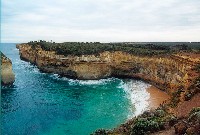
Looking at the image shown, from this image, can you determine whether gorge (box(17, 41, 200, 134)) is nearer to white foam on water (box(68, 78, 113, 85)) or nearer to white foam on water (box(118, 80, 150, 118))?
white foam on water (box(68, 78, 113, 85))

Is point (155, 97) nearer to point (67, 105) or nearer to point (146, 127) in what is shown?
point (67, 105)

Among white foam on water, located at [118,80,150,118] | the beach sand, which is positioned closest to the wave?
white foam on water, located at [118,80,150,118]

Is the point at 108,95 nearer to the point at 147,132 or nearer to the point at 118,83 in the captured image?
the point at 118,83

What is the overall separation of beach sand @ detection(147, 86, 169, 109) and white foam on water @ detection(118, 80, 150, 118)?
523mm

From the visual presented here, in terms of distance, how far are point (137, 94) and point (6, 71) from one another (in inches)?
806

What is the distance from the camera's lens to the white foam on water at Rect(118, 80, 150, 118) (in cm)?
3824

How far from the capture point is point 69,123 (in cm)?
3281

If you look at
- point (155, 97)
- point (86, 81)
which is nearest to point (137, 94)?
point (155, 97)

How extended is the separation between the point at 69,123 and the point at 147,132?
1531 cm

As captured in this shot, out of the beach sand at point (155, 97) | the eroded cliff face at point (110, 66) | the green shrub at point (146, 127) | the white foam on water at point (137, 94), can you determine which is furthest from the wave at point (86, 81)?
the green shrub at point (146, 127)

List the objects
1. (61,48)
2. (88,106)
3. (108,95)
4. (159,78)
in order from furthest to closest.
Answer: (61,48), (159,78), (108,95), (88,106)

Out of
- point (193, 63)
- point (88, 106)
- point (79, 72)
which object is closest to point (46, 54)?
point (79, 72)

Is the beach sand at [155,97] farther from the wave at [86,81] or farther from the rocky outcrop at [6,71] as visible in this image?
the rocky outcrop at [6,71]

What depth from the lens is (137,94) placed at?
154ft
